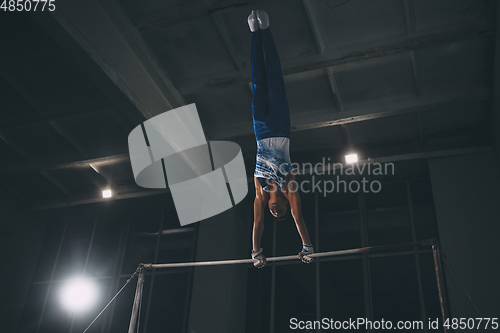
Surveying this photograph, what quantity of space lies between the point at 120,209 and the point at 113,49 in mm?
5826

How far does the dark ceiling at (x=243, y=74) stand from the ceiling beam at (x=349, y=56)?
0.7 inches

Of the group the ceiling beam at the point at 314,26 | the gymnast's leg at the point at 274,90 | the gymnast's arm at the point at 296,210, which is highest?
the ceiling beam at the point at 314,26

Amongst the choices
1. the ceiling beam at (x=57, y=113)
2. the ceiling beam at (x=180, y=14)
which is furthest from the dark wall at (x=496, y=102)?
the ceiling beam at (x=57, y=113)

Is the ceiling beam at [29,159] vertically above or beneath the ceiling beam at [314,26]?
beneath

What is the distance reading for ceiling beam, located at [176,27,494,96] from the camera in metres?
5.25

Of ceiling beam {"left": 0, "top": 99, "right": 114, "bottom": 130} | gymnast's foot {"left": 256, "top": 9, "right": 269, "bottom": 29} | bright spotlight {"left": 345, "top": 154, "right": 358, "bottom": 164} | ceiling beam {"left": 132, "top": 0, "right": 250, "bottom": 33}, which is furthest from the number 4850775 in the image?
bright spotlight {"left": 345, "top": 154, "right": 358, "bottom": 164}

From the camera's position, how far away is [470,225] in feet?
21.5

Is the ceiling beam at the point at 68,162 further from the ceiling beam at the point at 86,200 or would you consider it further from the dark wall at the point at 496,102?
the dark wall at the point at 496,102

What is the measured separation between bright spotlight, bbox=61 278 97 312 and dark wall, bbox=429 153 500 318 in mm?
8164

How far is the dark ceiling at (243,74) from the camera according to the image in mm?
5195

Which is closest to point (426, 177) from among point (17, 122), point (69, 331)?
point (17, 122)

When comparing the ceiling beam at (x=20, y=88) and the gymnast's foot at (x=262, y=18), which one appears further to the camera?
the ceiling beam at (x=20, y=88)

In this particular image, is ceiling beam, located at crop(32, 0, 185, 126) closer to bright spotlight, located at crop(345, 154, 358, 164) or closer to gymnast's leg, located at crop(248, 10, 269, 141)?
gymnast's leg, located at crop(248, 10, 269, 141)

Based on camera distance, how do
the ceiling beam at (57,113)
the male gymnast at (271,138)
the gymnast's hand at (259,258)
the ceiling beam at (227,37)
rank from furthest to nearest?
the ceiling beam at (57,113), the ceiling beam at (227,37), the gymnast's hand at (259,258), the male gymnast at (271,138)
